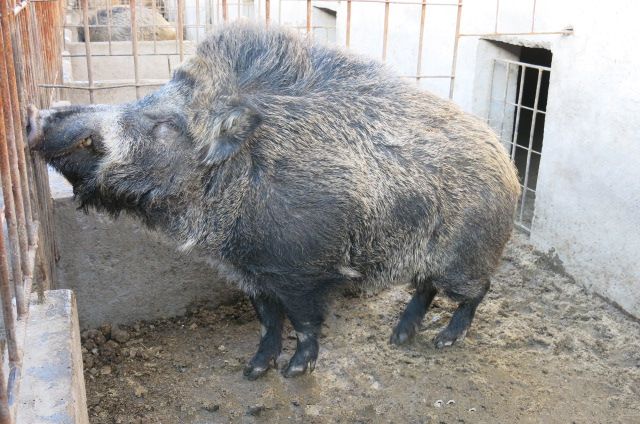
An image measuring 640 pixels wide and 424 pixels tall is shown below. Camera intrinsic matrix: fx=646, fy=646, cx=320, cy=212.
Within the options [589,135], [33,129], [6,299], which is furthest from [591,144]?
[6,299]

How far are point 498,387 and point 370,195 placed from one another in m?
1.35

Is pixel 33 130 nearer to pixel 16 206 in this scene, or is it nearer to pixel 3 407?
pixel 16 206

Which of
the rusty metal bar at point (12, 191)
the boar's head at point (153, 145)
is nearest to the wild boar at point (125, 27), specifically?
the boar's head at point (153, 145)

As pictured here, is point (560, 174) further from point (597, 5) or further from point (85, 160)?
point (85, 160)

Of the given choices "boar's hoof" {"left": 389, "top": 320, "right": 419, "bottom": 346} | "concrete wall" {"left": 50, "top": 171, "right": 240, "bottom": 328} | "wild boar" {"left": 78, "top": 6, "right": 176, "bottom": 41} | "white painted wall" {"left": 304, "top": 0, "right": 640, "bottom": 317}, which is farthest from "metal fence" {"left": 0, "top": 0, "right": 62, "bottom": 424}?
"wild boar" {"left": 78, "top": 6, "right": 176, "bottom": 41}

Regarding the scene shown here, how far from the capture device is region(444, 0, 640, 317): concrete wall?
415cm

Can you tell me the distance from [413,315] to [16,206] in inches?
98.3

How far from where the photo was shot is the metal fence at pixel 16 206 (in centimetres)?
175

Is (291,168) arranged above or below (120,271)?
above

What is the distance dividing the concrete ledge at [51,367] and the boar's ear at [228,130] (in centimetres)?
89

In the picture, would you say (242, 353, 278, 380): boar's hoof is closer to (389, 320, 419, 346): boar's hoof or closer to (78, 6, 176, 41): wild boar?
(389, 320, 419, 346): boar's hoof

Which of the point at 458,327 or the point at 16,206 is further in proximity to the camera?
the point at 458,327

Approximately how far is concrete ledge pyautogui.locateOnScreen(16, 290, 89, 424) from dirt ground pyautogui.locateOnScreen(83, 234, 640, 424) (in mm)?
826

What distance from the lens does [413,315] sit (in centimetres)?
399
